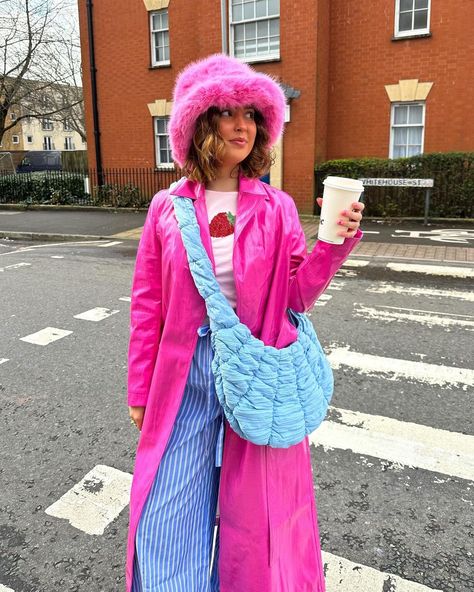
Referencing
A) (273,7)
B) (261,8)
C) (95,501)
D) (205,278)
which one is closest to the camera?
(205,278)

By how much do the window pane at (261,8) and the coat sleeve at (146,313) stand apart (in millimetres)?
14704

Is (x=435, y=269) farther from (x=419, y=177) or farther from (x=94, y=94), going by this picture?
(x=94, y=94)

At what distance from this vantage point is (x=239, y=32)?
1503cm

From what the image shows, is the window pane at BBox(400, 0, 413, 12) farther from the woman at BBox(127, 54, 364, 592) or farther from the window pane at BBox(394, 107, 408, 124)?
the woman at BBox(127, 54, 364, 592)

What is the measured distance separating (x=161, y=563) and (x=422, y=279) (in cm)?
709

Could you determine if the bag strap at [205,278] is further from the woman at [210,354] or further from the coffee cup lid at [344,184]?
the coffee cup lid at [344,184]

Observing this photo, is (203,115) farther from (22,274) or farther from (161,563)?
(22,274)

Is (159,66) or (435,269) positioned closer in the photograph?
(435,269)

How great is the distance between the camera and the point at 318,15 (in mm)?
13805

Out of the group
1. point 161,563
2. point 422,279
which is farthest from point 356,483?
point 422,279

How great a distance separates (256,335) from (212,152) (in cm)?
63

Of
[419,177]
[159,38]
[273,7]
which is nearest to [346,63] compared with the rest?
[273,7]

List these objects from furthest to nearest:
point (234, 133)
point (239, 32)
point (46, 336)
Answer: point (239, 32) < point (46, 336) < point (234, 133)

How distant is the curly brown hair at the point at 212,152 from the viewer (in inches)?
70.3
